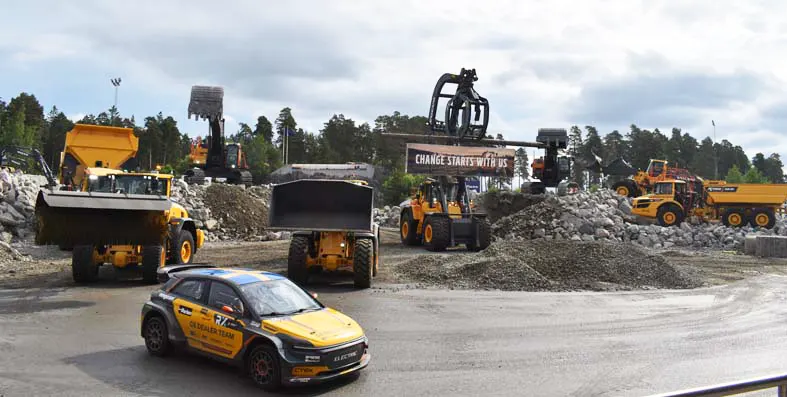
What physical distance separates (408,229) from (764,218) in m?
21.3

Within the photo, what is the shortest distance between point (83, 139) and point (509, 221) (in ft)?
66.1

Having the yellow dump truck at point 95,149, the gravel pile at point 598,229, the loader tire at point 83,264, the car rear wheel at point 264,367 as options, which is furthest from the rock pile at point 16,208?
the gravel pile at point 598,229

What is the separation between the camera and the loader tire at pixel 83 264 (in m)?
14.8

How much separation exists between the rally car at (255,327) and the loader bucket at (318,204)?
7.33 meters

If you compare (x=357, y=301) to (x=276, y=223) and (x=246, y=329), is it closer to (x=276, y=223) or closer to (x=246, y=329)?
(x=276, y=223)

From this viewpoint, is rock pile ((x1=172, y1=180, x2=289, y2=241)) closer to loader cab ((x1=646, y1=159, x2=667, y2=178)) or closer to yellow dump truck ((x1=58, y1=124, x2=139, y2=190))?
yellow dump truck ((x1=58, y1=124, x2=139, y2=190))

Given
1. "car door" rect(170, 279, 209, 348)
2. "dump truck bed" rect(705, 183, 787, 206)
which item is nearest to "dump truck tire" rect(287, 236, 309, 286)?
"car door" rect(170, 279, 209, 348)

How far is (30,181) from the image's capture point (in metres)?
28.8

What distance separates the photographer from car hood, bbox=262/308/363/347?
746cm

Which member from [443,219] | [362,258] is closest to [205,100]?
[443,219]

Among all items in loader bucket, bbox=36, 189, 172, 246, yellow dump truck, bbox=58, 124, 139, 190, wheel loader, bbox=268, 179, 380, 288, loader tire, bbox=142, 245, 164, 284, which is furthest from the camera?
yellow dump truck, bbox=58, 124, 139, 190

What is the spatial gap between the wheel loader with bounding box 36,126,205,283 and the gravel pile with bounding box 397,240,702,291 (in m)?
6.75

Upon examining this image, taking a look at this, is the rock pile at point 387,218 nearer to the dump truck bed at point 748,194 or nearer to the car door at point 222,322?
the dump truck bed at point 748,194

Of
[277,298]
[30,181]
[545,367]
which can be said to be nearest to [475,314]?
[545,367]
